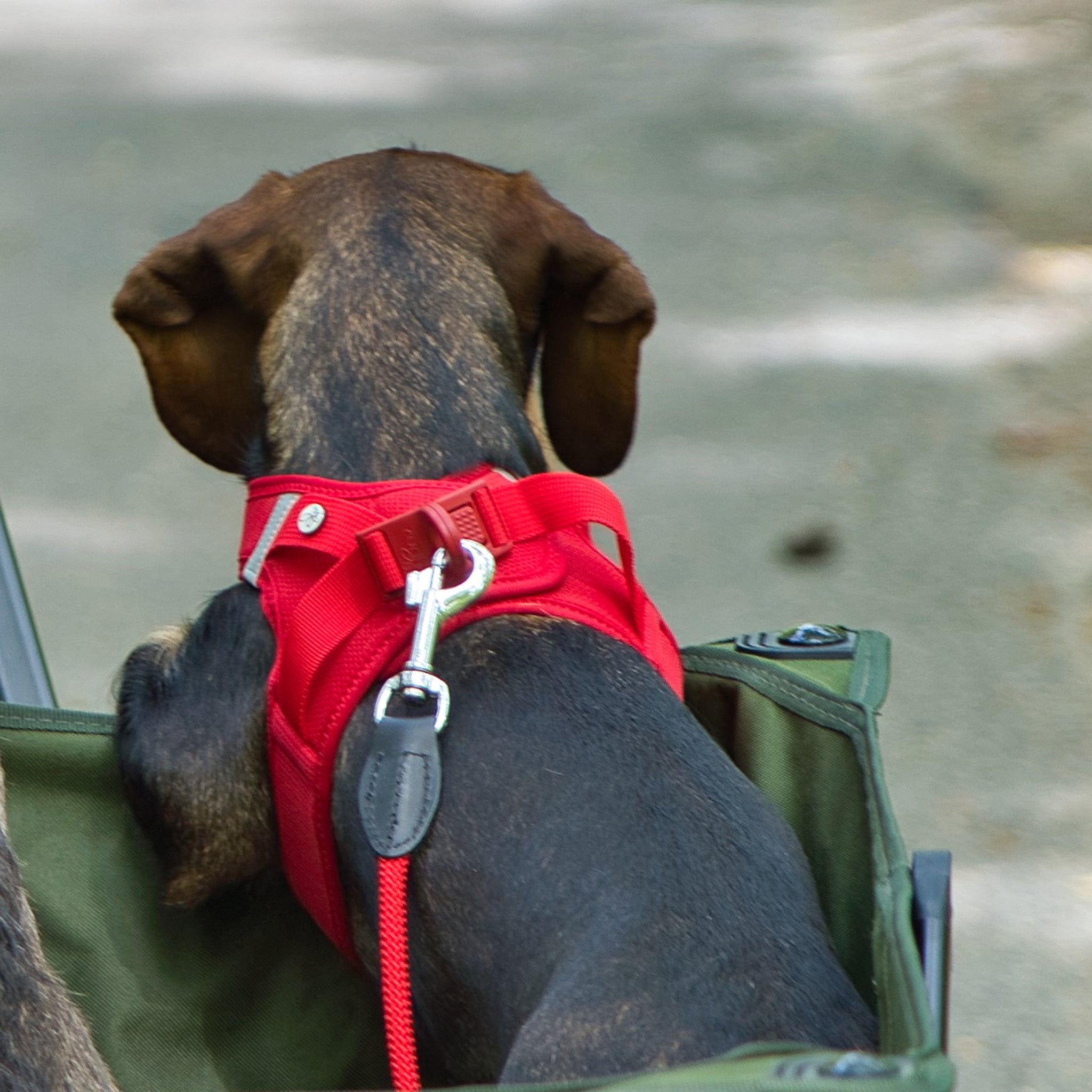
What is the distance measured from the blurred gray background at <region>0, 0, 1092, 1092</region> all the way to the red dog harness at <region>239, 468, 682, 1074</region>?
117 centimetres

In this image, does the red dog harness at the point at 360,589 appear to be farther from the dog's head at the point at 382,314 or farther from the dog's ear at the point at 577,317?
the dog's ear at the point at 577,317

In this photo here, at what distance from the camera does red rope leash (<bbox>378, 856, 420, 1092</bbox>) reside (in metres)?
1.62

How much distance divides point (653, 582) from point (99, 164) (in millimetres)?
2003

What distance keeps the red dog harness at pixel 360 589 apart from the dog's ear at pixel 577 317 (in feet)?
1.23

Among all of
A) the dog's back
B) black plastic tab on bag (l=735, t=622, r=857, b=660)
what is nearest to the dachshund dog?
the dog's back

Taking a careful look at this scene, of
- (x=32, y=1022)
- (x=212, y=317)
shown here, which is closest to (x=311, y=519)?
(x=212, y=317)

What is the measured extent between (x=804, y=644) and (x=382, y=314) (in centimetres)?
68

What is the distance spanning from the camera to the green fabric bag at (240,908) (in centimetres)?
191

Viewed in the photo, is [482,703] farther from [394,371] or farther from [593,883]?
[394,371]

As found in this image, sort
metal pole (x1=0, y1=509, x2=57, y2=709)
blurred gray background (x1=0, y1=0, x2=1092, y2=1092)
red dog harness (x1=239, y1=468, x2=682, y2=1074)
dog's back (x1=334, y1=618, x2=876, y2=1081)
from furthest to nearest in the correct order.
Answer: blurred gray background (x1=0, y1=0, x2=1092, y2=1092) → metal pole (x1=0, y1=509, x2=57, y2=709) → red dog harness (x1=239, y1=468, x2=682, y2=1074) → dog's back (x1=334, y1=618, x2=876, y2=1081)

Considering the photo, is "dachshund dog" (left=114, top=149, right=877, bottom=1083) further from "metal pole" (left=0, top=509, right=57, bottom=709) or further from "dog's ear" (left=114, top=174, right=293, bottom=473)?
"metal pole" (left=0, top=509, right=57, bottom=709)

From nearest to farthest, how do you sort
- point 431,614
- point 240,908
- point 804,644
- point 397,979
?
point 397,979, point 431,614, point 240,908, point 804,644

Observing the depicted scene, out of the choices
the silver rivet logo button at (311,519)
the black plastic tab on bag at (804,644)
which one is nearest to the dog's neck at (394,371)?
the silver rivet logo button at (311,519)

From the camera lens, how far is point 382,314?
2137 millimetres
